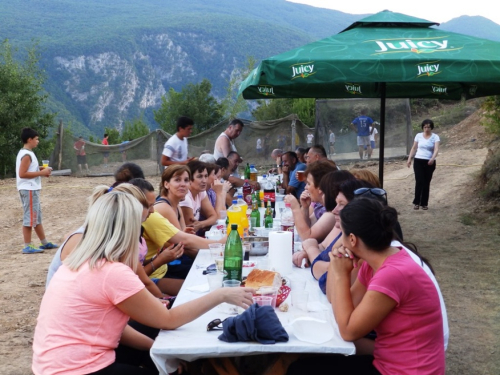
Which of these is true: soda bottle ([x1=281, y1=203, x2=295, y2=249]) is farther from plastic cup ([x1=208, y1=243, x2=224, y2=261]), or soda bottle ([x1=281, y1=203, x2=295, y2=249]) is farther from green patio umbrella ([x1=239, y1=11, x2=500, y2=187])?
green patio umbrella ([x1=239, y1=11, x2=500, y2=187])

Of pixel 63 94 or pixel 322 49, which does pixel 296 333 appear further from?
pixel 63 94

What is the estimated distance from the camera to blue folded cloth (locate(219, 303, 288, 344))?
2568 mm

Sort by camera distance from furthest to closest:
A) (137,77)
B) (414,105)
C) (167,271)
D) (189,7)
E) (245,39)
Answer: (189,7) → (245,39) → (137,77) → (414,105) → (167,271)

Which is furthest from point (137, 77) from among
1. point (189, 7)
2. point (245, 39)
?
point (189, 7)

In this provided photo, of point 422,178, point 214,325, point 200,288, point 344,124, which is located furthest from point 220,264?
point 344,124

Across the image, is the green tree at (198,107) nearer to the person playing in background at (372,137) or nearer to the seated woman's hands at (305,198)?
the person playing in background at (372,137)

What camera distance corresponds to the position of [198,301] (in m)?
2.81

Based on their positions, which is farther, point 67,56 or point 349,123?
point 67,56

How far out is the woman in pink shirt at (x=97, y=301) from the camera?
8.35 ft

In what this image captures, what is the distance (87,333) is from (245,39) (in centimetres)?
14361

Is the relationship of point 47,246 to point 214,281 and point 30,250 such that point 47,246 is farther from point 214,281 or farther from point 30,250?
point 214,281

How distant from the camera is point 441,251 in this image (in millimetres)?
7805

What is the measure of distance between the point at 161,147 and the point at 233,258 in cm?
1434

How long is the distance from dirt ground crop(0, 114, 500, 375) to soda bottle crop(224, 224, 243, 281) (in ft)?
5.91
